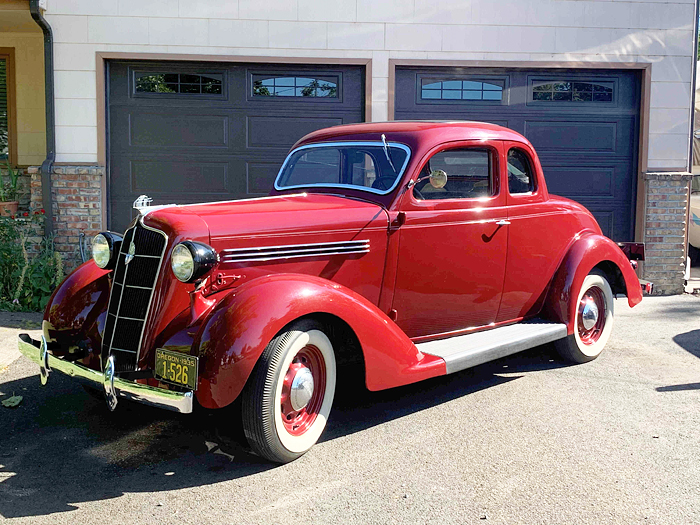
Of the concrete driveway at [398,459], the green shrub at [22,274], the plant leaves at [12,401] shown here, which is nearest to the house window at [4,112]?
the green shrub at [22,274]

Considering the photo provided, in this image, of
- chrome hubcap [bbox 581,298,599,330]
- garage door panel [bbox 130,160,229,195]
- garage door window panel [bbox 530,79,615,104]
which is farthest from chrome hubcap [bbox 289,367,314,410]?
garage door window panel [bbox 530,79,615,104]

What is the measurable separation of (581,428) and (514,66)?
5.54 metres

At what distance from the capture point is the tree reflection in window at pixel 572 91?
880cm

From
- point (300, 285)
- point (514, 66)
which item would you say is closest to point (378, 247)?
point (300, 285)

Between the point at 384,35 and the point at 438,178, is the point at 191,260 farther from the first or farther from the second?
the point at 384,35

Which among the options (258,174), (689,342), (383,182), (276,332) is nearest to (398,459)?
(276,332)

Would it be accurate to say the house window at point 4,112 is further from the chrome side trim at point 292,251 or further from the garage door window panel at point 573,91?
the chrome side trim at point 292,251

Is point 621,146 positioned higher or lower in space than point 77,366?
higher

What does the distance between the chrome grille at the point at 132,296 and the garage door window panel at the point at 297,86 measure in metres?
4.98

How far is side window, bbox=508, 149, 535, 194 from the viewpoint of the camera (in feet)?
17.3

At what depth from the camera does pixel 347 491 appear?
11.0ft

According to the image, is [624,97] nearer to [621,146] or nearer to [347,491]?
[621,146]

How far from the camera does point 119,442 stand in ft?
12.9

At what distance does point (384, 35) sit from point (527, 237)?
417 cm
